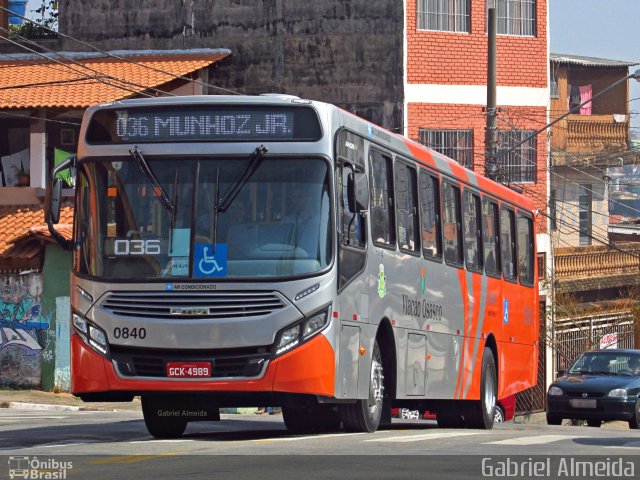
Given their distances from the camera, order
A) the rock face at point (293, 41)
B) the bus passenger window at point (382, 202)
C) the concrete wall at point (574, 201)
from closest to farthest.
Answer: the bus passenger window at point (382, 202) → the rock face at point (293, 41) → the concrete wall at point (574, 201)

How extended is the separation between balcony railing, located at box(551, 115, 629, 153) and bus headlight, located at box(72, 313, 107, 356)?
3670 cm

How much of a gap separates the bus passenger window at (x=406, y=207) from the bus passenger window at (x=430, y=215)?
0.31 metres

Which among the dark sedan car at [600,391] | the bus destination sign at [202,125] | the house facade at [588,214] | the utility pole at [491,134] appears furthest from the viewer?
the house facade at [588,214]

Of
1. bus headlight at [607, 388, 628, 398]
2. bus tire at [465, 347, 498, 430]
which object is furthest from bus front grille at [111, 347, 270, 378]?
bus headlight at [607, 388, 628, 398]

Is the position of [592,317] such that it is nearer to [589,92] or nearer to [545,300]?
[545,300]

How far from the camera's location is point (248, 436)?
15.2m

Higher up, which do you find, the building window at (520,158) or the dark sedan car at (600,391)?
the building window at (520,158)

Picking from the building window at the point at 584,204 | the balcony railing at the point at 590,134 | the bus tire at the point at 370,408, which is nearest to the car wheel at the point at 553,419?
the bus tire at the point at 370,408

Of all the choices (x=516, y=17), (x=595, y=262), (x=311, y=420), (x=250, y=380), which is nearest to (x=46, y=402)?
(x=311, y=420)

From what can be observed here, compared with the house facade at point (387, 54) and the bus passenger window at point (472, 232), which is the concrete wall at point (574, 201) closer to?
the house facade at point (387, 54)

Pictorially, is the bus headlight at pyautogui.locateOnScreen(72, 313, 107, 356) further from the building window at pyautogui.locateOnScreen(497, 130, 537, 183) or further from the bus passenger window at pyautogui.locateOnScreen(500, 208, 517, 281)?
the building window at pyautogui.locateOnScreen(497, 130, 537, 183)

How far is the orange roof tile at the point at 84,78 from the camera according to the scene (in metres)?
32.3

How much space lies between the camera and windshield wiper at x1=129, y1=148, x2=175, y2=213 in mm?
13133

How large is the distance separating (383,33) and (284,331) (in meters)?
24.4
